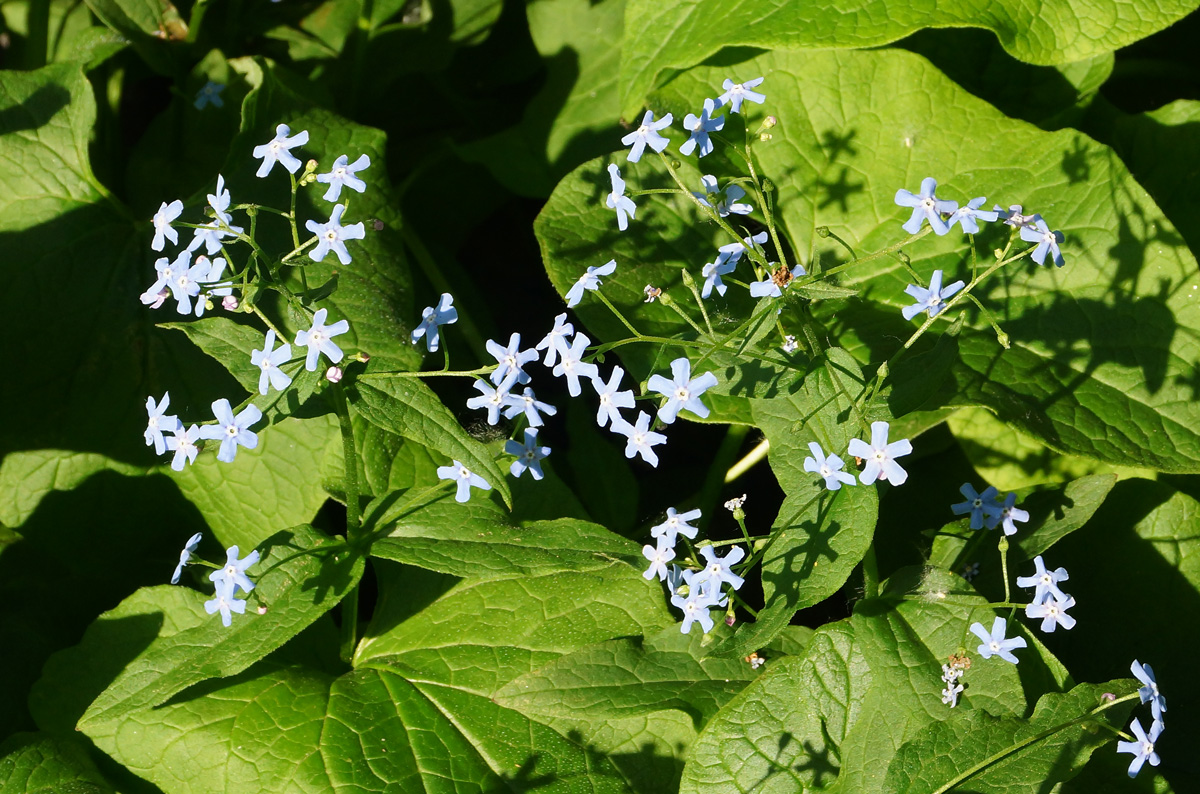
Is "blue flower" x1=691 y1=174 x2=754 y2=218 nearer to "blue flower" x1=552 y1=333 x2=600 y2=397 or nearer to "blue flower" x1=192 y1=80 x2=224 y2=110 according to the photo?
"blue flower" x1=552 y1=333 x2=600 y2=397

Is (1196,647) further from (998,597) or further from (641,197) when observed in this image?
(641,197)

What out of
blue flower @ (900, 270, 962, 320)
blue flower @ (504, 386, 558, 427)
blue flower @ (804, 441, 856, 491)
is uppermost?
blue flower @ (900, 270, 962, 320)

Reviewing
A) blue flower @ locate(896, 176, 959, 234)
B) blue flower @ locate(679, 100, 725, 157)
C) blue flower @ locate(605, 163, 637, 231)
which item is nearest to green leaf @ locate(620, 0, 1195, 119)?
blue flower @ locate(679, 100, 725, 157)

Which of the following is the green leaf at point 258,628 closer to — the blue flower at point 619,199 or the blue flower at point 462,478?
the blue flower at point 462,478

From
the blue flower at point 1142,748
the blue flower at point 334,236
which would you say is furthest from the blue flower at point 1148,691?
the blue flower at point 334,236

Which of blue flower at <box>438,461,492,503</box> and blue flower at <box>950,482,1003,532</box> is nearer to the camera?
blue flower at <box>438,461,492,503</box>
